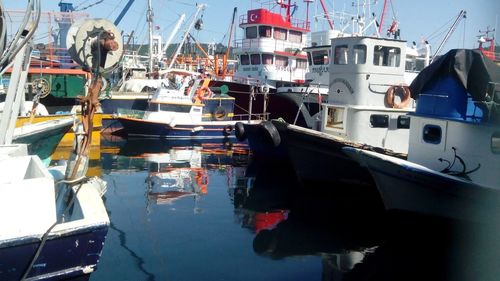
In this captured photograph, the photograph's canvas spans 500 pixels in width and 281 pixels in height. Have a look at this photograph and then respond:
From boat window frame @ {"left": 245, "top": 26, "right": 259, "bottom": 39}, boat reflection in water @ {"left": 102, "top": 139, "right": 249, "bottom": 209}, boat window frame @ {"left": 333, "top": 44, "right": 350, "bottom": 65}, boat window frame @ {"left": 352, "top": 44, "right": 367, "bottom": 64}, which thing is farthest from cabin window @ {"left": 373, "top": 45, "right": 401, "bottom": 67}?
boat window frame @ {"left": 245, "top": 26, "right": 259, "bottom": 39}

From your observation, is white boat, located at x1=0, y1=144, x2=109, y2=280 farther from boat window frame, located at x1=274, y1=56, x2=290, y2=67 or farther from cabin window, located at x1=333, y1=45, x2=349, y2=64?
boat window frame, located at x1=274, y1=56, x2=290, y2=67

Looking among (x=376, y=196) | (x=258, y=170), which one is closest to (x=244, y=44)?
(x=258, y=170)

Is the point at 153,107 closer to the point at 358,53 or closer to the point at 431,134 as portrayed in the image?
the point at 358,53

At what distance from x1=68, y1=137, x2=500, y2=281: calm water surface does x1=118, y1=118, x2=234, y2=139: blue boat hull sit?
7.59 meters

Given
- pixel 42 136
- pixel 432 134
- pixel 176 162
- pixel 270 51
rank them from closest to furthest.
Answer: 1. pixel 432 134
2. pixel 42 136
3. pixel 176 162
4. pixel 270 51

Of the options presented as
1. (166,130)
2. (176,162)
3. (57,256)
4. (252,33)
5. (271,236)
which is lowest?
(271,236)

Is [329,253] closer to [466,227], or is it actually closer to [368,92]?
[466,227]

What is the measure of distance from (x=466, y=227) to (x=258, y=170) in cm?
824

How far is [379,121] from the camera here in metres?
12.9

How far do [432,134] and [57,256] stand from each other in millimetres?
8050

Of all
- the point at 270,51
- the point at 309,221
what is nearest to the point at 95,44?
the point at 309,221

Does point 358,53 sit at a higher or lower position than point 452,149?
higher

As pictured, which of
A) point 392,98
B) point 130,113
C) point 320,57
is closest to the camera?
point 392,98

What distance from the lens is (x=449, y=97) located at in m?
9.32
